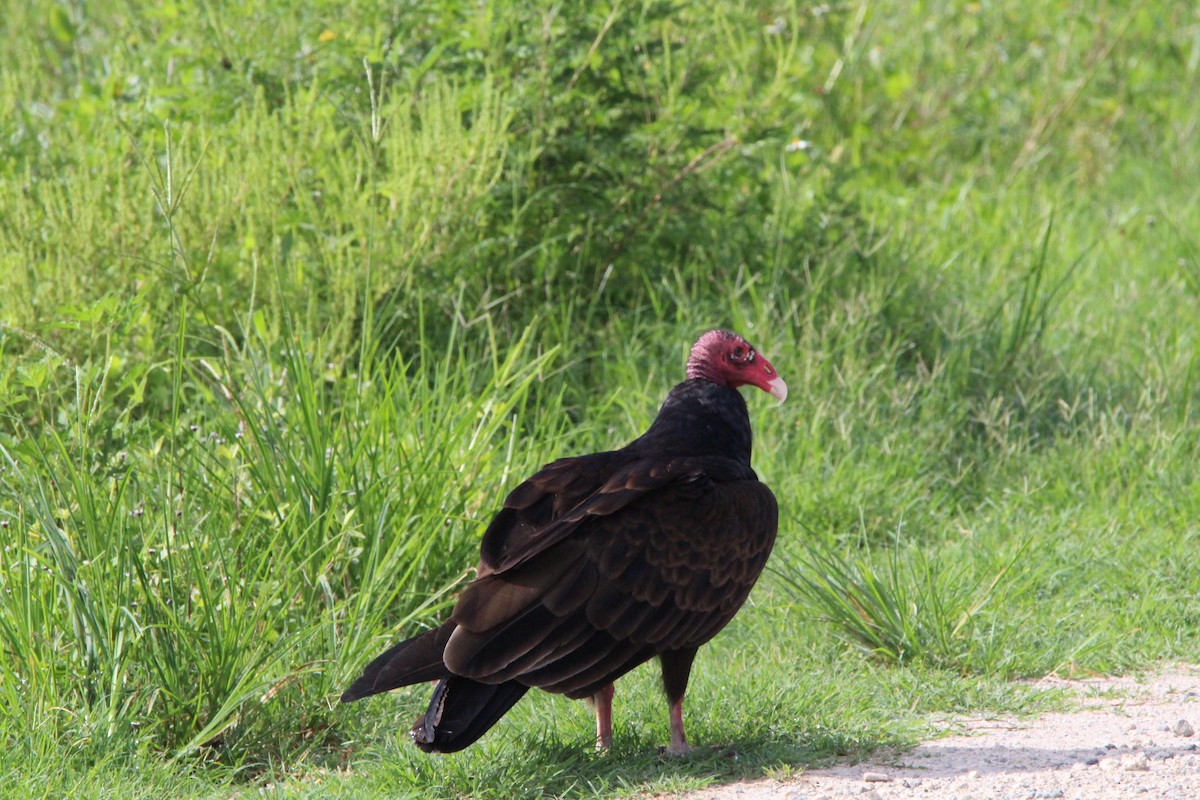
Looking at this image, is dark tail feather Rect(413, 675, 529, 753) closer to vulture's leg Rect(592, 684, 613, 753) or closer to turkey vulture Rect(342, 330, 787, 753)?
turkey vulture Rect(342, 330, 787, 753)

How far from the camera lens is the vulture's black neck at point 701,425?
3939 mm

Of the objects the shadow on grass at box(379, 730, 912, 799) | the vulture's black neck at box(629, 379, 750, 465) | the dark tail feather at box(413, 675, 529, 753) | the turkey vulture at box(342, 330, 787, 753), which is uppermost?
the vulture's black neck at box(629, 379, 750, 465)

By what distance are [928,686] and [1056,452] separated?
1918 mm

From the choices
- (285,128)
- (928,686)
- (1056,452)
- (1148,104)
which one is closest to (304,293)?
(285,128)

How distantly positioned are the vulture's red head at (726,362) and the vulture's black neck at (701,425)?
5 centimetres

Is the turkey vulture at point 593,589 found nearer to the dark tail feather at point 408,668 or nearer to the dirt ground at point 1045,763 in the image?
the dark tail feather at point 408,668

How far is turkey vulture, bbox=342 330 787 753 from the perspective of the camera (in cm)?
331

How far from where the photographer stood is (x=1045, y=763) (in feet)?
11.4

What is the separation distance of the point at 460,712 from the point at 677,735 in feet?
2.00

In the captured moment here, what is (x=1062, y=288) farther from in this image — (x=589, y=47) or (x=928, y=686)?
(x=928, y=686)

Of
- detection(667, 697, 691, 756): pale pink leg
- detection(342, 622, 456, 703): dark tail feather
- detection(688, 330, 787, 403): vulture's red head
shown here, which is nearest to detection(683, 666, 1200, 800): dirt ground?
detection(667, 697, 691, 756): pale pink leg

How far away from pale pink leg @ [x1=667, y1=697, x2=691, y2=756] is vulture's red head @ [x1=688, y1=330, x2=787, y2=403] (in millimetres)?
1016

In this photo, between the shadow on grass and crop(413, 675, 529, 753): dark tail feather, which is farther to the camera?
Result: the shadow on grass

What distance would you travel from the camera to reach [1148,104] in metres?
8.75
